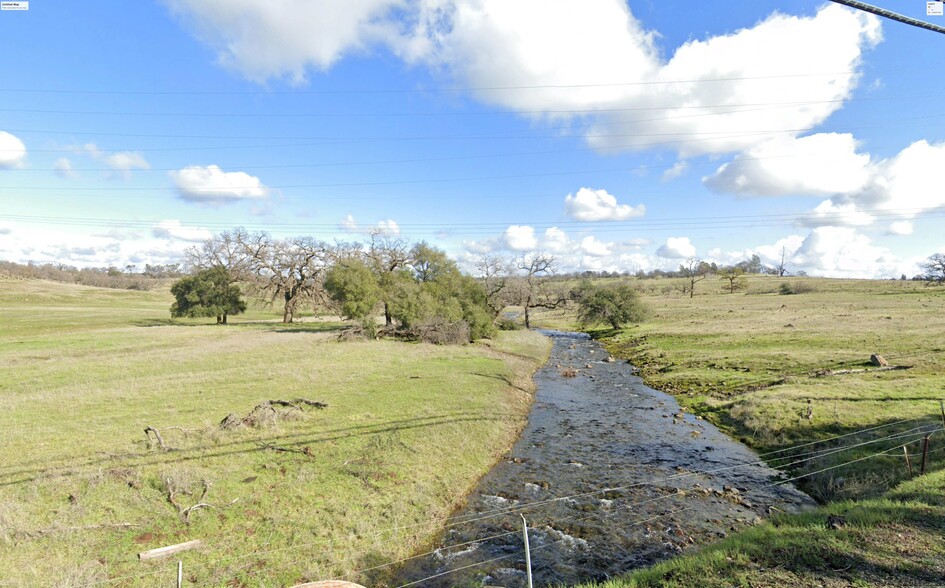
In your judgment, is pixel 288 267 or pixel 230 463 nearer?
pixel 230 463

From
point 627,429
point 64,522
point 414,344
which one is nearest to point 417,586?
point 64,522

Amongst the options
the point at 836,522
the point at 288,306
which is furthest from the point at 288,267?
the point at 836,522

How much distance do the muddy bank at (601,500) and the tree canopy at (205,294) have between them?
61.2m

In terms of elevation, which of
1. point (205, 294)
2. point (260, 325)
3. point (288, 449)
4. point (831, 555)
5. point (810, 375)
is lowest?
point (260, 325)

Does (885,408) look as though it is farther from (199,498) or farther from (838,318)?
(838,318)

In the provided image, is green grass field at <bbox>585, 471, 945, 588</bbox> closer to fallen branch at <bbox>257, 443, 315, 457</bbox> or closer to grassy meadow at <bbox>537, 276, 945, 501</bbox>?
grassy meadow at <bbox>537, 276, 945, 501</bbox>

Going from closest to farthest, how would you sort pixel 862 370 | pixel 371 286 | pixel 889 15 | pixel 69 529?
1. pixel 889 15
2. pixel 69 529
3. pixel 862 370
4. pixel 371 286

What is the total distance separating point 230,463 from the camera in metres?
13.6

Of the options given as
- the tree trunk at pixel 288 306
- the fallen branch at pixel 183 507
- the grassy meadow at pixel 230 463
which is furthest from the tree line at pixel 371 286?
the fallen branch at pixel 183 507

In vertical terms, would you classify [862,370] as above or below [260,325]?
above

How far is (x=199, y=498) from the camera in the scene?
11.5 metres

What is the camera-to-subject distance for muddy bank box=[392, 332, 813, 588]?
35.1 feet

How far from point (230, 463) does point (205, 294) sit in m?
61.4

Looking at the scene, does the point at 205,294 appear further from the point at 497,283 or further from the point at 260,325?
the point at 497,283
